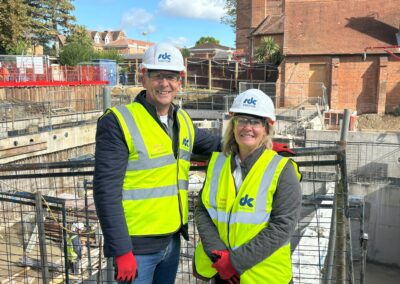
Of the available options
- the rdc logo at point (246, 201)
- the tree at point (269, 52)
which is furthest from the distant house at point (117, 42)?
the rdc logo at point (246, 201)

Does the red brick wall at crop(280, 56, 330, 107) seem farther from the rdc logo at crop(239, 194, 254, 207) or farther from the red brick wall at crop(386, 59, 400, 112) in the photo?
the rdc logo at crop(239, 194, 254, 207)

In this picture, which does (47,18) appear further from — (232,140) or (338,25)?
(232,140)

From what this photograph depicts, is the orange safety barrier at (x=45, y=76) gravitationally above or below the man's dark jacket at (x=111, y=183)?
above

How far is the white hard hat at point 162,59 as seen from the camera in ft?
8.50

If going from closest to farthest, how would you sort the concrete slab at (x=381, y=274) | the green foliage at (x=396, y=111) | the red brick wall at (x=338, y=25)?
1. the concrete slab at (x=381, y=274)
2. the green foliage at (x=396, y=111)
3. the red brick wall at (x=338, y=25)

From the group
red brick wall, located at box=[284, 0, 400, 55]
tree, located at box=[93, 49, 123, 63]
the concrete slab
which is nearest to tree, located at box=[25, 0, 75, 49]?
tree, located at box=[93, 49, 123, 63]

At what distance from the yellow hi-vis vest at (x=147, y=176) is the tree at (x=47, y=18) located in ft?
159

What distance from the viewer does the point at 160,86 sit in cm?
261

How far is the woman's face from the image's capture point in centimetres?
254

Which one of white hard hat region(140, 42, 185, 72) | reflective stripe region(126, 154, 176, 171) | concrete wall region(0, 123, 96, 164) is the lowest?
concrete wall region(0, 123, 96, 164)

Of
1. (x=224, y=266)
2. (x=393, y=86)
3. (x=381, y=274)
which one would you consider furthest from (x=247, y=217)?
(x=393, y=86)

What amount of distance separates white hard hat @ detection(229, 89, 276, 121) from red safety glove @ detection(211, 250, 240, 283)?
870 millimetres

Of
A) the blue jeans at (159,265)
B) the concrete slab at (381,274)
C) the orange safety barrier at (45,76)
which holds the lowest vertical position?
the concrete slab at (381,274)

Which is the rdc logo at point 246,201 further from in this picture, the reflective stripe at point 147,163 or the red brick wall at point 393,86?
the red brick wall at point 393,86
